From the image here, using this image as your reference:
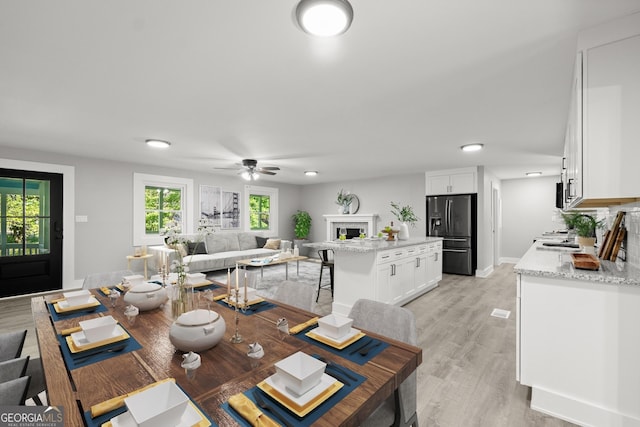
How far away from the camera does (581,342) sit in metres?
1.88

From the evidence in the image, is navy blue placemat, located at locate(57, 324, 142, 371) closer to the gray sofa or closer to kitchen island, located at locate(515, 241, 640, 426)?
kitchen island, located at locate(515, 241, 640, 426)

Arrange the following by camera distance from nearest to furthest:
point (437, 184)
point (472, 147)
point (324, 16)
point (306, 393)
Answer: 1. point (306, 393)
2. point (324, 16)
3. point (472, 147)
4. point (437, 184)

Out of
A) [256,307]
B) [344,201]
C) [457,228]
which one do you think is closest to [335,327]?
[256,307]

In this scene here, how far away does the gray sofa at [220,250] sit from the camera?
5746 mm

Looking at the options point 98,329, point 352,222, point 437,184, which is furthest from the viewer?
point 352,222

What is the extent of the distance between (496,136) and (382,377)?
388 cm

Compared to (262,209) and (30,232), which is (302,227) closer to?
(262,209)

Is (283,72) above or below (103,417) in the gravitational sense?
above

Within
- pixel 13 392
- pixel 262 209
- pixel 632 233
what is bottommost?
pixel 13 392

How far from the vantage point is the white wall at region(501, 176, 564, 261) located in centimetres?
752

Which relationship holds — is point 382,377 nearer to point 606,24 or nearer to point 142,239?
point 606,24

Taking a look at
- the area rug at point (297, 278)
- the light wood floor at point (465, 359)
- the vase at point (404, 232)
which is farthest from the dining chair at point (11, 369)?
the vase at point (404, 232)

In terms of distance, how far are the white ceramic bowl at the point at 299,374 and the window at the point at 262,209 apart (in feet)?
23.7

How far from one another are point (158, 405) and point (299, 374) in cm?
42
